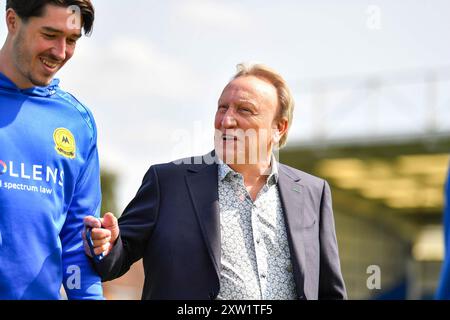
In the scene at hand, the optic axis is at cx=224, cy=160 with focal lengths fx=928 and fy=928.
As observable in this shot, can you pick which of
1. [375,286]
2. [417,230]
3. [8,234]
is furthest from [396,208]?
[8,234]

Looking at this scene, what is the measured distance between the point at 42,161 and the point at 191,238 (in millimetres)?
768

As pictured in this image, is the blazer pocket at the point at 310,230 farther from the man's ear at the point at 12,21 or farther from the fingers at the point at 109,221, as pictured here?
the man's ear at the point at 12,21

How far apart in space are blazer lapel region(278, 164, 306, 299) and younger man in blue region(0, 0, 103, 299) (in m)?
0.87

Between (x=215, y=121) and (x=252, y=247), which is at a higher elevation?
(x=215, y=121)

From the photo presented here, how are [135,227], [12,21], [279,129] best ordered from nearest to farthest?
1. [12,21]
2. [135,227]
3. [279,129]

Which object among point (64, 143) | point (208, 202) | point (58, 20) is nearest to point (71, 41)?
point (58, 20)

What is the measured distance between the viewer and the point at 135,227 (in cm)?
408

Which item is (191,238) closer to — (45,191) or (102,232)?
(102,232)

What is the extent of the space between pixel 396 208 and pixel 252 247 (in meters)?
18.9

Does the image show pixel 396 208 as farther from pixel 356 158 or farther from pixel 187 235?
pixel 187 235

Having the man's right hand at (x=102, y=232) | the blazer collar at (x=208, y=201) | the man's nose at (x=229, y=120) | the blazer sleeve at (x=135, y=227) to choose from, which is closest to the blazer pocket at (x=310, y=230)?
the blazer collar at (x=208, y=201)

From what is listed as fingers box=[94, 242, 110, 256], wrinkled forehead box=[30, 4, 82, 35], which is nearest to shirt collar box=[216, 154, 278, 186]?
fingers box=[94, 242, 110, 256]
